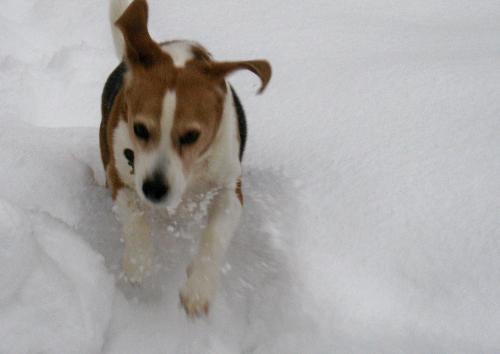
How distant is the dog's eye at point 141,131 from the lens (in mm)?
1886

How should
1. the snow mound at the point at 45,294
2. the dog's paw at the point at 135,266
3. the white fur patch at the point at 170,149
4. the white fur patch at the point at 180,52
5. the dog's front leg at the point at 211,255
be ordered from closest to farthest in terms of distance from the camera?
the snow mound at the point at 45,294
the white fur patch at the point at 170,149
the white fur patch at the point at 180,52
the dog's front leg at the point at 211,255
the dog's paw at the point at 135,266

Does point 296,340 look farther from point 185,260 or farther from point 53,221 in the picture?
point 53,221

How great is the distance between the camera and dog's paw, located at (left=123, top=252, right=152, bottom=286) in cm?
227

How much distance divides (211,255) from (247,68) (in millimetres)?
734

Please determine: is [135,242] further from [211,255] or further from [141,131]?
[141,131]

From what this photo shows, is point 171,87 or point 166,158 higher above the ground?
point 171,87

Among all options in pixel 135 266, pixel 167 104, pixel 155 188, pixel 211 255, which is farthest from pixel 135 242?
pixel 167 104

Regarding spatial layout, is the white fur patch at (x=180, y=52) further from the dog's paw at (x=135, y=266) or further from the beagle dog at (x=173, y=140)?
the dog's paw at (x=135, y=266)

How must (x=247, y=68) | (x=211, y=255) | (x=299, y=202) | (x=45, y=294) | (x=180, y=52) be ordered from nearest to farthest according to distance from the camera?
(x=45, y=294), (x=247, y=68), (x=180, y=52), (x=211, y=255), (x=299, y=202)

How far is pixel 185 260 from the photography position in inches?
100

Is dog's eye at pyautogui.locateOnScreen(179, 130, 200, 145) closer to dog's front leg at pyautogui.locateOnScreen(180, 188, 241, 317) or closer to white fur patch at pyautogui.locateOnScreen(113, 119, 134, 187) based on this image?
white fur patch at pyautogui.locateOnScreen(113, 119, 134, 187)

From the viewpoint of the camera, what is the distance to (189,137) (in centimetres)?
193

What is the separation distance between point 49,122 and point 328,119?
1506mm

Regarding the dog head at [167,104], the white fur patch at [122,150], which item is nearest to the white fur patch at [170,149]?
the dog head at [167,104]
